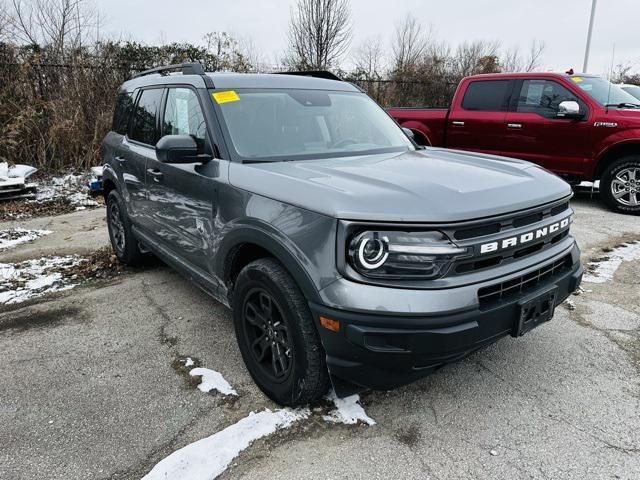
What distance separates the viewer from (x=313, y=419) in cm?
254

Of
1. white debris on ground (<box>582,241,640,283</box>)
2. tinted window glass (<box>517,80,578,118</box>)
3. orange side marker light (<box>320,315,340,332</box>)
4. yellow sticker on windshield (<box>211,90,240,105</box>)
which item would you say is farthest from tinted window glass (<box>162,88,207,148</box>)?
tinted window glass (<box>517,80,578,118</box>)

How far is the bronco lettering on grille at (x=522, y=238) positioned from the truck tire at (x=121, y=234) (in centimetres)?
350

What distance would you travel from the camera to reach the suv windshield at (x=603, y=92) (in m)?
6.90

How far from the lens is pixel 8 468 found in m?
2.26

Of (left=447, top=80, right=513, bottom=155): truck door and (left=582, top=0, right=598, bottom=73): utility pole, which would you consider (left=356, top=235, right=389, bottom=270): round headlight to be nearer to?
(left=447, top=80, right=513, bottom=155): truck door

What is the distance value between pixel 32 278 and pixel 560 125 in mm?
7073

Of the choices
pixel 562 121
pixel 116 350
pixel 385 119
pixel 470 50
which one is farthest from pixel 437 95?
pixel 116 350

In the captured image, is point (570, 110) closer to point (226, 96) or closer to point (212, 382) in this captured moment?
point (226, 96)

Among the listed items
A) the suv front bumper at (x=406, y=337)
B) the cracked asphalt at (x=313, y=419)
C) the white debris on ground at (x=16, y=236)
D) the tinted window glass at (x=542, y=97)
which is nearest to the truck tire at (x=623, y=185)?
the tinted window glass at (x=542, y=97)

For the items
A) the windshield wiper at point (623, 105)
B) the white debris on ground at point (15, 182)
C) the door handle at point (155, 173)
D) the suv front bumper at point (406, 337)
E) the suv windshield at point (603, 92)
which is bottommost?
the white debris on ground at point (15, 182)

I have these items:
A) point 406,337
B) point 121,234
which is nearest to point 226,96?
point 406,337

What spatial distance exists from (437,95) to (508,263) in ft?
53.4

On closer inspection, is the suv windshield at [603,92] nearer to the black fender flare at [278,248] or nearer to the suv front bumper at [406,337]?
the suv front bumper at [406,337]

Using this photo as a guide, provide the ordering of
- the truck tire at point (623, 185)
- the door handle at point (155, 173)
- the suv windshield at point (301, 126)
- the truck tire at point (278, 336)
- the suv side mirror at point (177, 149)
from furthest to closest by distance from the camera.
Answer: the truck tire at point (623, 185), the door handle at point (155, 173), the suv windshield at point (301, 126), the suv side mirror at point (177, 149), the truck tire at point (278, 336)
